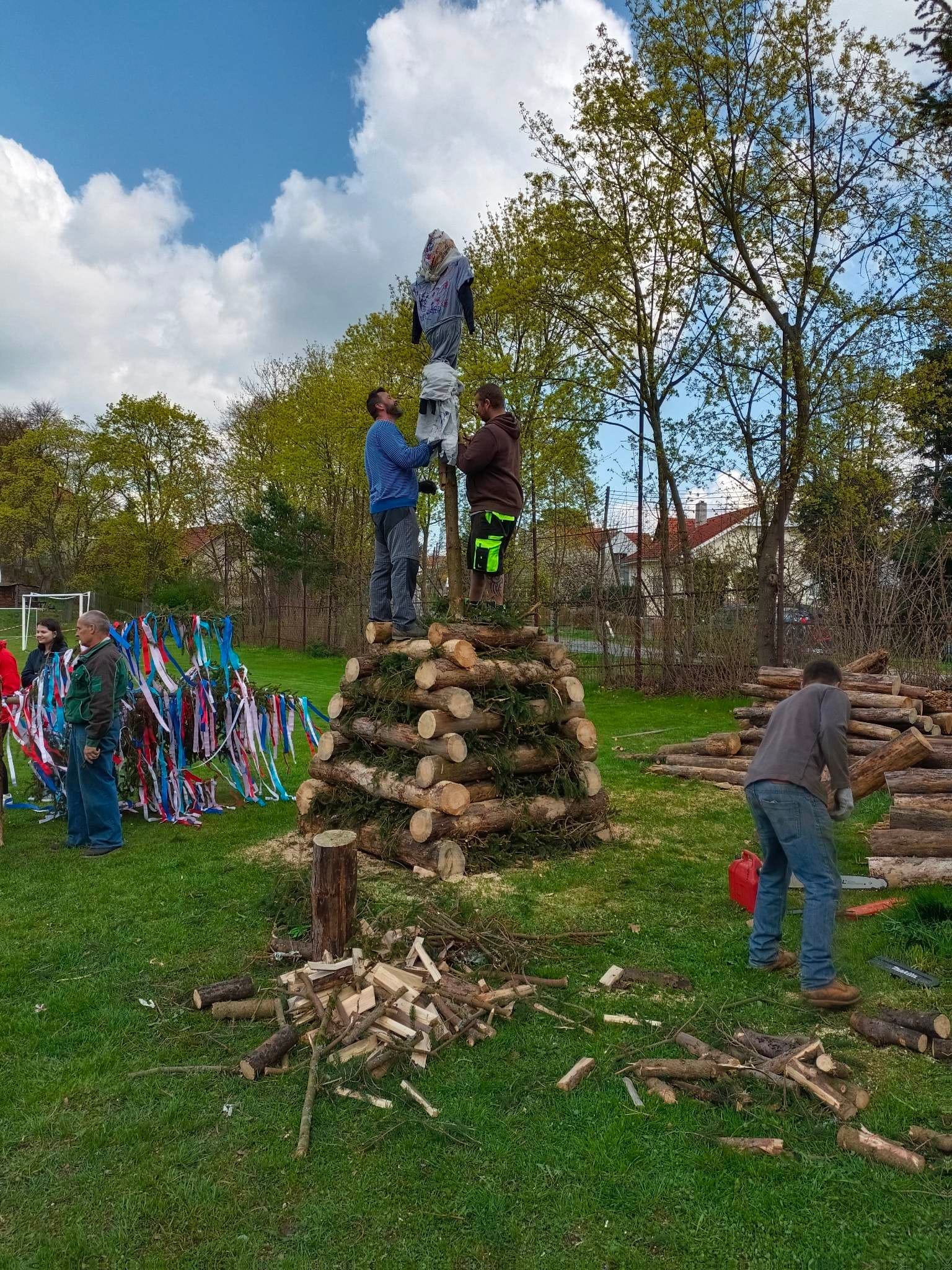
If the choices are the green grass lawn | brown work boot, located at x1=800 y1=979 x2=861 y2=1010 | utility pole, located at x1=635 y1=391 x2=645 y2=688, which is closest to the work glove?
Answer: brown work boot, located at x1=800 y1=979 x2=861 y2=1010

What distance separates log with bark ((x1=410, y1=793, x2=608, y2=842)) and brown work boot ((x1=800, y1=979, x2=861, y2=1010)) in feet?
9.77

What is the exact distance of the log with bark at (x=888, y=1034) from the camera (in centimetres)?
383

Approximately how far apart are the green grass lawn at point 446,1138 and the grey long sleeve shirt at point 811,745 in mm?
1160

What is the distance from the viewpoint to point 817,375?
1756 centimetres

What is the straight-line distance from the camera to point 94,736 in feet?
23.0

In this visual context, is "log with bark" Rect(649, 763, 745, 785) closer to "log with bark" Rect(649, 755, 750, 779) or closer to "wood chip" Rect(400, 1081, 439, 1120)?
"log with bark" Rect(649, 755, 750, 779)

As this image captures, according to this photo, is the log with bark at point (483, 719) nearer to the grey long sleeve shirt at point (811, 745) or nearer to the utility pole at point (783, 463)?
the grey long sleeve shirt at point (811, 745)

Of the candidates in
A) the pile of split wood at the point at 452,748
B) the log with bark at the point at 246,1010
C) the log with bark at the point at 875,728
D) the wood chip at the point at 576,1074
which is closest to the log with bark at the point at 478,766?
the pile of split wood at the point at 452,748

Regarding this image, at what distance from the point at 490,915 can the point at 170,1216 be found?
2.88 metres

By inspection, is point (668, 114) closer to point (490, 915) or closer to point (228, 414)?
point (490, 915)

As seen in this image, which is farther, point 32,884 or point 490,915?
point 32,884

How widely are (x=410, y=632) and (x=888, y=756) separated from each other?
4840 millimetres

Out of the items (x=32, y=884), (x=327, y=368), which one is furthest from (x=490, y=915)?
(x=327, y=368)

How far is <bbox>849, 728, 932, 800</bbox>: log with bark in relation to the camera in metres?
8.07
